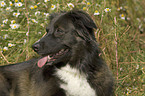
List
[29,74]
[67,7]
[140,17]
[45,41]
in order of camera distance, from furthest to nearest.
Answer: [140,17] < [67,7] < [29,74] < [45,41]

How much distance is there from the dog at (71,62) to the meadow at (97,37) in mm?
1204

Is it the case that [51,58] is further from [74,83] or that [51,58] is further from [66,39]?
[74,83]

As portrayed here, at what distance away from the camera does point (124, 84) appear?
4.75 meters

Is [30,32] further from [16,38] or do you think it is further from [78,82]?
[78,82]

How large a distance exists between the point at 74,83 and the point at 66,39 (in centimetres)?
68

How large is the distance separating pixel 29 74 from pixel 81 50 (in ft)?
3.44

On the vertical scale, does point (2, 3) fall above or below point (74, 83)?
above

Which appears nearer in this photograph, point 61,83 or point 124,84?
point 61,83

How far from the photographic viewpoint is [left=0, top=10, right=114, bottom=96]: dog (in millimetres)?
3307

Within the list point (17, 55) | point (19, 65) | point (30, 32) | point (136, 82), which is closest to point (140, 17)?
point (136, 82)

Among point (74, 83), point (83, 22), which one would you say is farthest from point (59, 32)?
point (74, 83)

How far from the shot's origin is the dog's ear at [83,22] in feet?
10.6

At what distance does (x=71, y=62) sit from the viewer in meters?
3.46

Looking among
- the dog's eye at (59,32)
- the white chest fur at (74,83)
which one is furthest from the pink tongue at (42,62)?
the dog's eye at (59,32)
